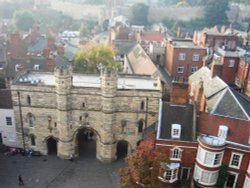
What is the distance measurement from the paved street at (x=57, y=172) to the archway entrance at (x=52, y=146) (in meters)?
1.19

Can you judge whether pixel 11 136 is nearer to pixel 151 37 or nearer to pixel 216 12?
pixel 151 37

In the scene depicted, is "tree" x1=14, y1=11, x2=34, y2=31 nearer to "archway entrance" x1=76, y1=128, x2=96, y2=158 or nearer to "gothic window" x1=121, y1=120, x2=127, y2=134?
"archway entrance" x1=76, y1=128, x2=96, y2=158

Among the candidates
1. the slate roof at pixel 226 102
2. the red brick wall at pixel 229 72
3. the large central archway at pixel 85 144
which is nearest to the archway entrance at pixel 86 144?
the large central archway at pixel 85 144

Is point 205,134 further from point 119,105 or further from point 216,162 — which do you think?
point 119,105

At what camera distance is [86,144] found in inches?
1737

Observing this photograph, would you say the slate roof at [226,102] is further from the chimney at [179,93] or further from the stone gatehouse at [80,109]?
the stone gatehouse at [80,109]

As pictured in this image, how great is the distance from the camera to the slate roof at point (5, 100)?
132 ft

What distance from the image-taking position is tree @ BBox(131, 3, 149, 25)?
126 meters

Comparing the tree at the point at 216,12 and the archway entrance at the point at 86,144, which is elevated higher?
the tree at the point at 216,12

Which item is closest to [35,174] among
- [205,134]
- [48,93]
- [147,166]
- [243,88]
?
[48,93]

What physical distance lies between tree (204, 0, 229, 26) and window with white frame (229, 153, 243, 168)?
104 metres

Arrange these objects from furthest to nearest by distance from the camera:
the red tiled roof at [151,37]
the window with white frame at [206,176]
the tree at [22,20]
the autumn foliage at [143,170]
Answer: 1. the tree at [22,20]
2. the red tiled roof at [151,37]
3. the window with white frame at [206,176]
4. the autumn foliage at [143,170]

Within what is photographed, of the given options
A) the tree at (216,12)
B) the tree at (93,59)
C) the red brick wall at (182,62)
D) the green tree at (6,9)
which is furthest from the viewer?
the green tree at (6,9)

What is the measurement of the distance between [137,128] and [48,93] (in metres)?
11.7
